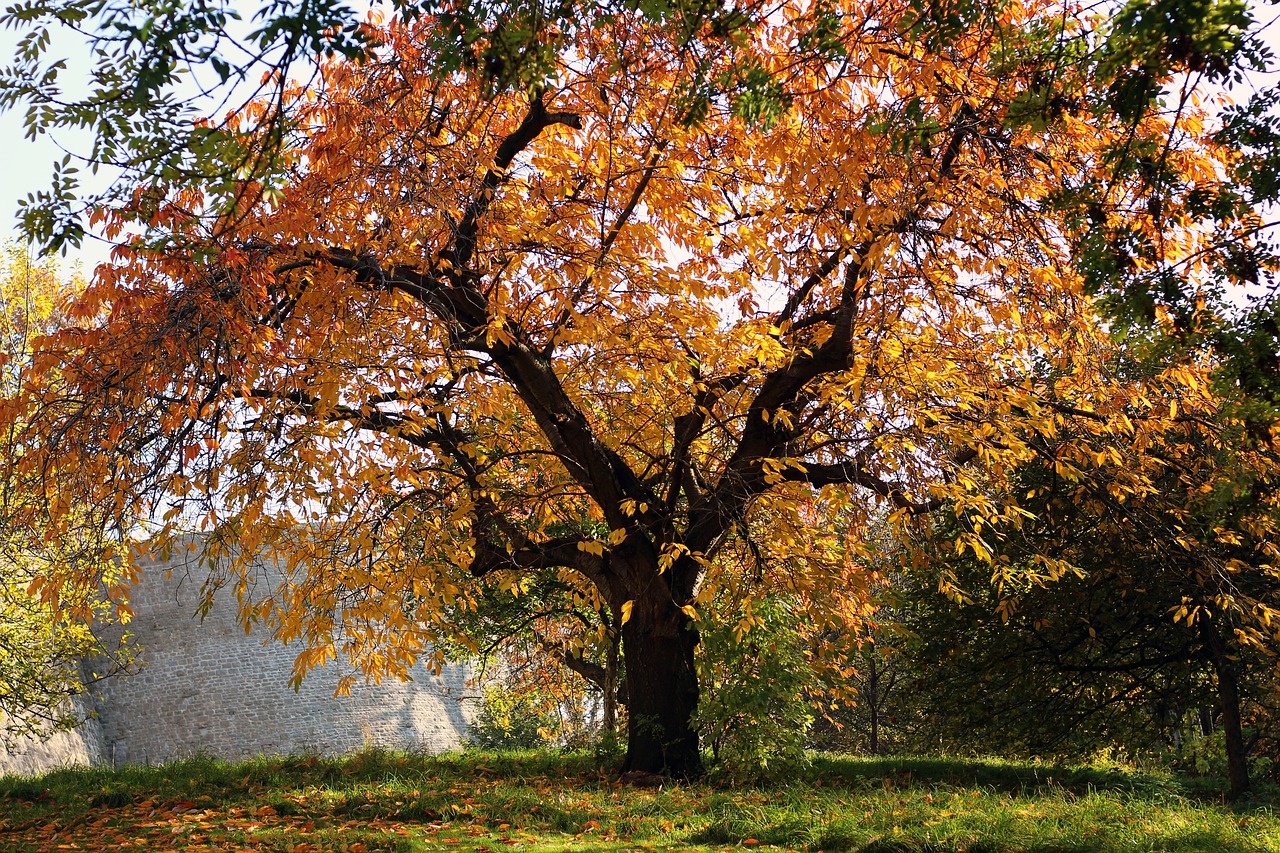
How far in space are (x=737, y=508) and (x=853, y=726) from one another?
16888mm

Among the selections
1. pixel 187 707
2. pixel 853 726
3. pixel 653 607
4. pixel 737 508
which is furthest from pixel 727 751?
pixel 187 707

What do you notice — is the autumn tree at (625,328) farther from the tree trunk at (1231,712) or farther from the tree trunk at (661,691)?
the tree trunk at (1231,712)

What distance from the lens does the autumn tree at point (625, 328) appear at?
5.69 m

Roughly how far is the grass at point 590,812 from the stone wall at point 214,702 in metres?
13.3

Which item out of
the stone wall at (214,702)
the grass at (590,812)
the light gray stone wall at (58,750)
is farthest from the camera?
the stone wall at (214,702)

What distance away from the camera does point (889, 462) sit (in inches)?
296

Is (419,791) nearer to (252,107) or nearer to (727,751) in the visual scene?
(727,751)

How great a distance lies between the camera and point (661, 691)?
830 centimetres

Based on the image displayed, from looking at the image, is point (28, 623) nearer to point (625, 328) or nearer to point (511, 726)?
point (511, 726)

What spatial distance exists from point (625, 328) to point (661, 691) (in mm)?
3383

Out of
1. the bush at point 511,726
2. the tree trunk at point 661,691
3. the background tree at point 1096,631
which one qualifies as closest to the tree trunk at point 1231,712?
the background tree at point 1096,631

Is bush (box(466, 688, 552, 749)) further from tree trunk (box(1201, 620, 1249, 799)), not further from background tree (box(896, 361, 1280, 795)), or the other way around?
tree trunk (box(1201, 620, 1249, 799))

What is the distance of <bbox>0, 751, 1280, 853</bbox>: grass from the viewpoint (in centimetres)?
558

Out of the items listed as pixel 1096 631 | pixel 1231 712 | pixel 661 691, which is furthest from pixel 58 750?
pixel 1231 712
